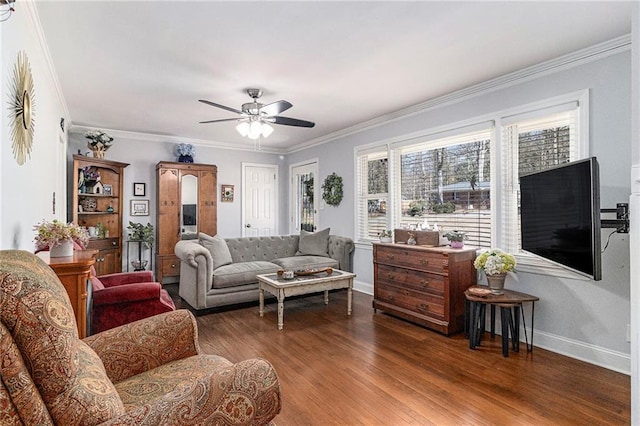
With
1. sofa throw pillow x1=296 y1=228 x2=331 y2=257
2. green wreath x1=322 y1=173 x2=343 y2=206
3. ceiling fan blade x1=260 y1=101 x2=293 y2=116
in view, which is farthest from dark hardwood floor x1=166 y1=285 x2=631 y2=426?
green wreath x1=322 y1=173 x2=343 y2=206

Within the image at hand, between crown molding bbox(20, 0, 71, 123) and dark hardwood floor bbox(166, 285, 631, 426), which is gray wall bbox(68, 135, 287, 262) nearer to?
crown molding bbox(20, 0, 71, 123)

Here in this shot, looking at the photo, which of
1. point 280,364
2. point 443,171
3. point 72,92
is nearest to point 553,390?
point 280,364

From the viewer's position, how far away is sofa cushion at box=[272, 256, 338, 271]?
488 centimetres

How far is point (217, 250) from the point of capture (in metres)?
4.58

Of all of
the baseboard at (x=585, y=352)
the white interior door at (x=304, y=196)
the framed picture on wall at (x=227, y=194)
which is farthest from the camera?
the framed picture on wall at (x=227, y=194)

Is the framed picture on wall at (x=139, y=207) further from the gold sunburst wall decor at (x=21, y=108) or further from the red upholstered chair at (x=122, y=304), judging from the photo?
the gold sunburst wall decor at (x=21, y=108)

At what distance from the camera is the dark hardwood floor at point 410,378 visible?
6.91 feet

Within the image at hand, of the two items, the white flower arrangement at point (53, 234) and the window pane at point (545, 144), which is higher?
the window pane at point (545, 144)

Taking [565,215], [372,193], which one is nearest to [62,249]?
[565,215]

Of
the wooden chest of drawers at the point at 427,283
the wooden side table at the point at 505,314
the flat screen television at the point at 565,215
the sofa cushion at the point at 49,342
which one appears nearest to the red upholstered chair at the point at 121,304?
the sofa cushion at the point at 49,342

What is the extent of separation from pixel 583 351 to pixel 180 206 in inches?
221

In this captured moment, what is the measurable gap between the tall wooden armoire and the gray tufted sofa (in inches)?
47.0

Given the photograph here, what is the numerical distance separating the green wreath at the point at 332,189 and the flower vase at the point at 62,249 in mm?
4006

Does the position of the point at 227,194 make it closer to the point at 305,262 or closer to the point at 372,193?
the point at 305,262
